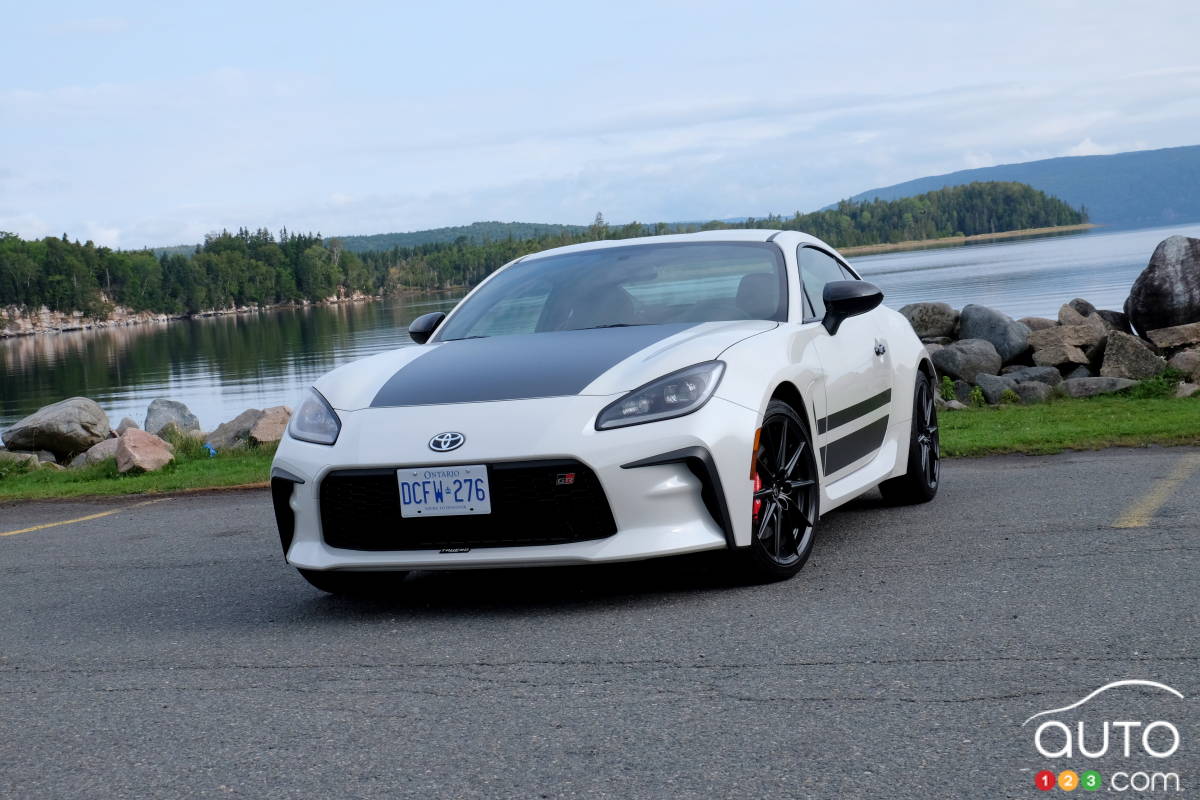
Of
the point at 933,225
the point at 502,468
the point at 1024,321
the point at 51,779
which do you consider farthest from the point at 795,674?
the point at 933,225

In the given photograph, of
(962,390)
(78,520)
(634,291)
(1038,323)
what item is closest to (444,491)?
(634,291)

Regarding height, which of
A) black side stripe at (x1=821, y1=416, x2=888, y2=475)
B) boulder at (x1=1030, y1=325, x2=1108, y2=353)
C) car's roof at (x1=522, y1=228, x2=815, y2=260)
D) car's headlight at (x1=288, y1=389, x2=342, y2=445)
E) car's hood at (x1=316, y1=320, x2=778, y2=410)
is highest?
car's roof at (x1=522, y1=228, x2=815, y2=260)

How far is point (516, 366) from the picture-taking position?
5207 millimetres

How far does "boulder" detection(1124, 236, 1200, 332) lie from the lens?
62.4 ft

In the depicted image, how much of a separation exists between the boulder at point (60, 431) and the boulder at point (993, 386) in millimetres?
14354

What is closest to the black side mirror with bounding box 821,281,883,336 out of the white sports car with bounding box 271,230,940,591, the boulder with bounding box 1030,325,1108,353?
the white sports car with bounding box 271,230,940,591

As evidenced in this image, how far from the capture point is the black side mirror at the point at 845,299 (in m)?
5.81

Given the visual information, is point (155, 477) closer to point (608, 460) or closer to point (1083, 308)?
point (608, 460)

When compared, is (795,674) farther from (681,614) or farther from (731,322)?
(731,322)

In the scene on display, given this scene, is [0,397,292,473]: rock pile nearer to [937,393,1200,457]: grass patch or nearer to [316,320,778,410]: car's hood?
[937,393,1200,457]: grass patch

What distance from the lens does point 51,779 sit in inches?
127

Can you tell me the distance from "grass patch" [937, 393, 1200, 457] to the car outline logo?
5.73 meters

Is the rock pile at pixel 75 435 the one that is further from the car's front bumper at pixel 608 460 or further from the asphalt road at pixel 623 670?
the car's front bumper at pixel 608 460

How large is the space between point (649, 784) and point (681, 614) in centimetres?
169
